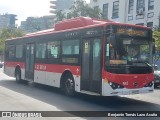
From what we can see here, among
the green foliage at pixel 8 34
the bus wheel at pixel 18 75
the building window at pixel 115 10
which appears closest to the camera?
the bus wheel at pixel 18 75

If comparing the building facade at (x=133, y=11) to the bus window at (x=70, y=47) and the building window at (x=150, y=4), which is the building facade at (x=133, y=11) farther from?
the bus window at (x=70, y=47)

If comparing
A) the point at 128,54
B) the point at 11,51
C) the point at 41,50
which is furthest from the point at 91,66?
the point at 11,51

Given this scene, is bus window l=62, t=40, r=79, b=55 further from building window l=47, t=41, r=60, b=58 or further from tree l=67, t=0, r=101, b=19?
tree l=67, t=0, r=101, b=19

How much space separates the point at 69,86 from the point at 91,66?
2160 mm

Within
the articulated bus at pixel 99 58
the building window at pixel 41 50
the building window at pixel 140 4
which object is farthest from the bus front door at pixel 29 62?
the building window at pixel 140 4

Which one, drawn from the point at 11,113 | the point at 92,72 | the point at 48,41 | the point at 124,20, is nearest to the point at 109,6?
the point at 124,20

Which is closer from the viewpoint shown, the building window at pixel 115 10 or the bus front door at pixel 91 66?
the bus front door at pixel 91 66

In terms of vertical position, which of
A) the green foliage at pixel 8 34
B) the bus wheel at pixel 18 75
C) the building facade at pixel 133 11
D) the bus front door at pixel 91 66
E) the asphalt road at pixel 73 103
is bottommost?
the asphalt road at pixel 73 103

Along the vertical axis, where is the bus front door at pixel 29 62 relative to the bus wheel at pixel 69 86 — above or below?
above

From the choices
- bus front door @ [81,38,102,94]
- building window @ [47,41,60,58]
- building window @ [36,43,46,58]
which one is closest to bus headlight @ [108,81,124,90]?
bus front door @ [81,38,102,94]

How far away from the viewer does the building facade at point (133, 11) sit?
125 ft

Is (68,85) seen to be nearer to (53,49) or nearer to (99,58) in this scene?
(53,49)

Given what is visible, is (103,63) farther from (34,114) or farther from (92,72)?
(34,114)

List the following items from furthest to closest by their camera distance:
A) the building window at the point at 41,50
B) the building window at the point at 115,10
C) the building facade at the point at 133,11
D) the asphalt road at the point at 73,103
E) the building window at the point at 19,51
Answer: the building window at the point at 115,10, the building facade at the point at 133,11, the building window at the point at 19,51, the building window at the point at 41,50, the asphalt road at the point at 73,103
